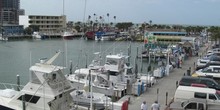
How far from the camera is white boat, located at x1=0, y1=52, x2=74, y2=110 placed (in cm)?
1502

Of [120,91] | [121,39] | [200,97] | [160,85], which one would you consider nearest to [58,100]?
[200,97]

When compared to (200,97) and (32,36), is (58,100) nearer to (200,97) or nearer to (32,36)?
(200,97)

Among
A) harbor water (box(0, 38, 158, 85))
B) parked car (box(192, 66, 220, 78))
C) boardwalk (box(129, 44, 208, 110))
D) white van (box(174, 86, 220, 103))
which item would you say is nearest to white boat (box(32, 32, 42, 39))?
harbor water (box(0, 38, 158, 85))

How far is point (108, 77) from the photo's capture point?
87.8 feet

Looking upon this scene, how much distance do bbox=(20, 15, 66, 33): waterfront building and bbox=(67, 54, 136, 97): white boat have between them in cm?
12505

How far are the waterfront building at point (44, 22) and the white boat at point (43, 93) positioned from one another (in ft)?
449

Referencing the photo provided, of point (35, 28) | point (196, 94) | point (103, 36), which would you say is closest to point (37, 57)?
point (196, 94)

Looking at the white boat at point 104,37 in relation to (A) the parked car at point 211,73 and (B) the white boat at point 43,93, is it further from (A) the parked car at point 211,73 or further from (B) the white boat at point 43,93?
(B) the white boat at point 43,93

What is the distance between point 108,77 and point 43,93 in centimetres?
1210

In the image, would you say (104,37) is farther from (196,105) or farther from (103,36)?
(196,105)

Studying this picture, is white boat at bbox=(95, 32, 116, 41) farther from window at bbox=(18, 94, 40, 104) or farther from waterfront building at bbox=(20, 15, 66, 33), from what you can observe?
window at bbox=(18, 94, 40, 104)

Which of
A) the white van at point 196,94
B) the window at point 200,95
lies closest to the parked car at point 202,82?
the white van at point 196,94

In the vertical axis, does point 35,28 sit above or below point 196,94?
above

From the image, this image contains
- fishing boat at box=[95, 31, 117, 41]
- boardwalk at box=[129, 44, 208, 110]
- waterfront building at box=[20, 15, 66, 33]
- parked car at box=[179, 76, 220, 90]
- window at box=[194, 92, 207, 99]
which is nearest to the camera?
window at box=[194, 92, 207, 99]
